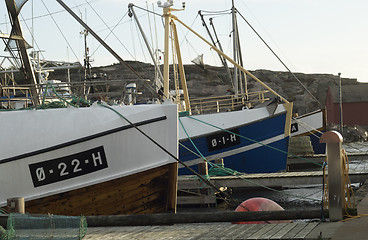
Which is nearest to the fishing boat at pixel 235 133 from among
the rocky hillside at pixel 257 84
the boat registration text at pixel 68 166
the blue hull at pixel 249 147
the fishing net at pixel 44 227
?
the blue hull at pixel 249 147

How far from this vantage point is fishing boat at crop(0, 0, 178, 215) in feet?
35.3

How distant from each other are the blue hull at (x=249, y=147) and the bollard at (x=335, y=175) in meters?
11.5

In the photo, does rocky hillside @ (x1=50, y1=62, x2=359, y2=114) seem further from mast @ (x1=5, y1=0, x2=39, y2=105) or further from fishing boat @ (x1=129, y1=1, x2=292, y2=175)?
mast @ (x1=5, y1=0, x2=39, y2=105)

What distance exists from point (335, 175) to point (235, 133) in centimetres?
1215

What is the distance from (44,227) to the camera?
8109 millimetres

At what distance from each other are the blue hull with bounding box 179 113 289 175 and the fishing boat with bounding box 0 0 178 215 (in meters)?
7.25

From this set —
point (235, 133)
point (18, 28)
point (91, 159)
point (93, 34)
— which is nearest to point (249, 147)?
point (235, 133)

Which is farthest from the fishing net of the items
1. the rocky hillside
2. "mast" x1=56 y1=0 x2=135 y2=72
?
the rocky hillside

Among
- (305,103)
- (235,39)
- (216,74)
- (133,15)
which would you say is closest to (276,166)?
(235,39)

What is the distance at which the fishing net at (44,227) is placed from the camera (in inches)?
312

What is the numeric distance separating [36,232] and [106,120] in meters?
3.74

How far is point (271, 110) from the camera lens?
2055 centimetres

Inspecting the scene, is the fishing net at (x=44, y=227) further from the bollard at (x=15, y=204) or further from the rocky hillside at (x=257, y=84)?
the rocky hillside at (x=257, y=84)

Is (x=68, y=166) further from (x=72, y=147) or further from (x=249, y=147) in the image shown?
(x=249, y=147)
